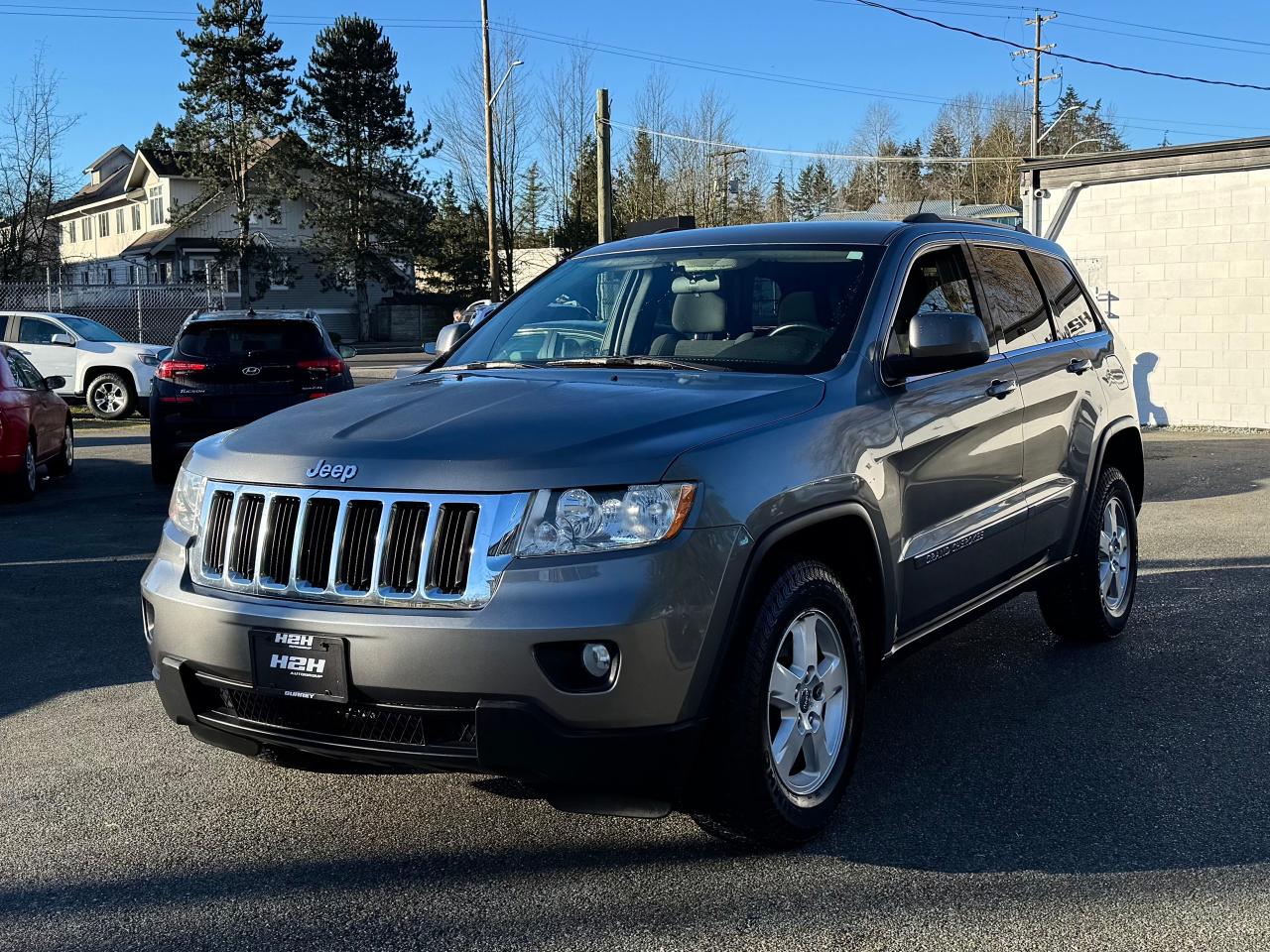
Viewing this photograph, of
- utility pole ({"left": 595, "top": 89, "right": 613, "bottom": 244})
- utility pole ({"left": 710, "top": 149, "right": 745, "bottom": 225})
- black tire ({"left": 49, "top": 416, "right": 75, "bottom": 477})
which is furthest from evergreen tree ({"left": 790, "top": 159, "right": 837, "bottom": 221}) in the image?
black tire ({"left": 49, "top": 416, "right": 75, "bottom": 477})

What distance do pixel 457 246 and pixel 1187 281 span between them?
136 feet

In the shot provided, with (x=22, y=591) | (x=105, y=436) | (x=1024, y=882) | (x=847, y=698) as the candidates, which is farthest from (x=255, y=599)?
(x=105, y=436)

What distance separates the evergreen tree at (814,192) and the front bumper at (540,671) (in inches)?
3041

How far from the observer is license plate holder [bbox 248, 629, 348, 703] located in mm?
3387

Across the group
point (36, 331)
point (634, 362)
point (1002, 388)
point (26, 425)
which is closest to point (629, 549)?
point (634, 362)

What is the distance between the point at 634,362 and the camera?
4.59 metres

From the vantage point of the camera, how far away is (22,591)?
773 cm

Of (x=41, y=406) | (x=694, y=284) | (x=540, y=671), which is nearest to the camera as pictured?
(x=540, y=671)

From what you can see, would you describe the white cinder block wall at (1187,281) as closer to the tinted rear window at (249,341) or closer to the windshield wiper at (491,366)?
the tinted rear window at (249,341)

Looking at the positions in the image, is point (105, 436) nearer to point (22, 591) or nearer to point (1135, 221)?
point (22, 591)

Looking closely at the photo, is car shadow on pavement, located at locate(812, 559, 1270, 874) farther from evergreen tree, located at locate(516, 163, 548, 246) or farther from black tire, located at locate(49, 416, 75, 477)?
evergreen tree, located at locate(516, 163, 548, 246)

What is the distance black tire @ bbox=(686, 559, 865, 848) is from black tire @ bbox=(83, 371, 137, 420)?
1917cm

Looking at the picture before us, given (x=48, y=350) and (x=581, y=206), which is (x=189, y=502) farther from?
(x=581, y=206)

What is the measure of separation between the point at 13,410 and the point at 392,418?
8.97m
